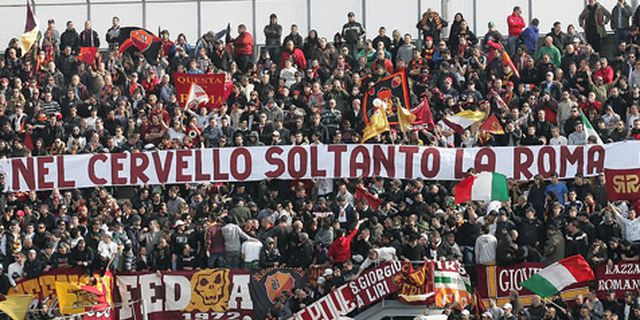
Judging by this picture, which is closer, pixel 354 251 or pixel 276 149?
pixel 354 251

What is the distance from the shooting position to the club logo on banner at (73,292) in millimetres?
41625

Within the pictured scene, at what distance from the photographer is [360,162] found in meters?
44.6

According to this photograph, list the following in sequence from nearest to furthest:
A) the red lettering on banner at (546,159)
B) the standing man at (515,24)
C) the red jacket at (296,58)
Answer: the red lettering on banner at (546,159)
the red jacket at (296,58)
the standing man at (515,24)

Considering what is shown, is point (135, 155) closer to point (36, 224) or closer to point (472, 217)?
point (36, 224)

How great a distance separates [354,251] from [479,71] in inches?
283

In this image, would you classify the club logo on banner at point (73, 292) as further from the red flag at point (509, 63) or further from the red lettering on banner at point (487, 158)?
the red flag at point (509, 63)

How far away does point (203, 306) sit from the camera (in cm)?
4234

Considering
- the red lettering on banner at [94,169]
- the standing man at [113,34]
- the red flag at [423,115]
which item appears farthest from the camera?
the standing man at [113,34]

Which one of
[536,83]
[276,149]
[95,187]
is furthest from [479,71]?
[95,187]

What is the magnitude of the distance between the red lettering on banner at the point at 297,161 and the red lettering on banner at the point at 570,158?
193 inches

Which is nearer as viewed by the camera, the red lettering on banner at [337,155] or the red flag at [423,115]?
the red lettering on banner at [337,155]

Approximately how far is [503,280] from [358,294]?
257 centimetres

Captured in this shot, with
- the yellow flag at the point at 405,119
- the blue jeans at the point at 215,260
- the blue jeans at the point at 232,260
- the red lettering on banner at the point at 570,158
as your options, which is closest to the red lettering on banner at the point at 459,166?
the yellow flag at the point at 405,119

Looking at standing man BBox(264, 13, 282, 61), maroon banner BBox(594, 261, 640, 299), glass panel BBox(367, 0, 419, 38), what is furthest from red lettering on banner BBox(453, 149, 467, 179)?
glass panel BBox(367, 0, 419, 38)
